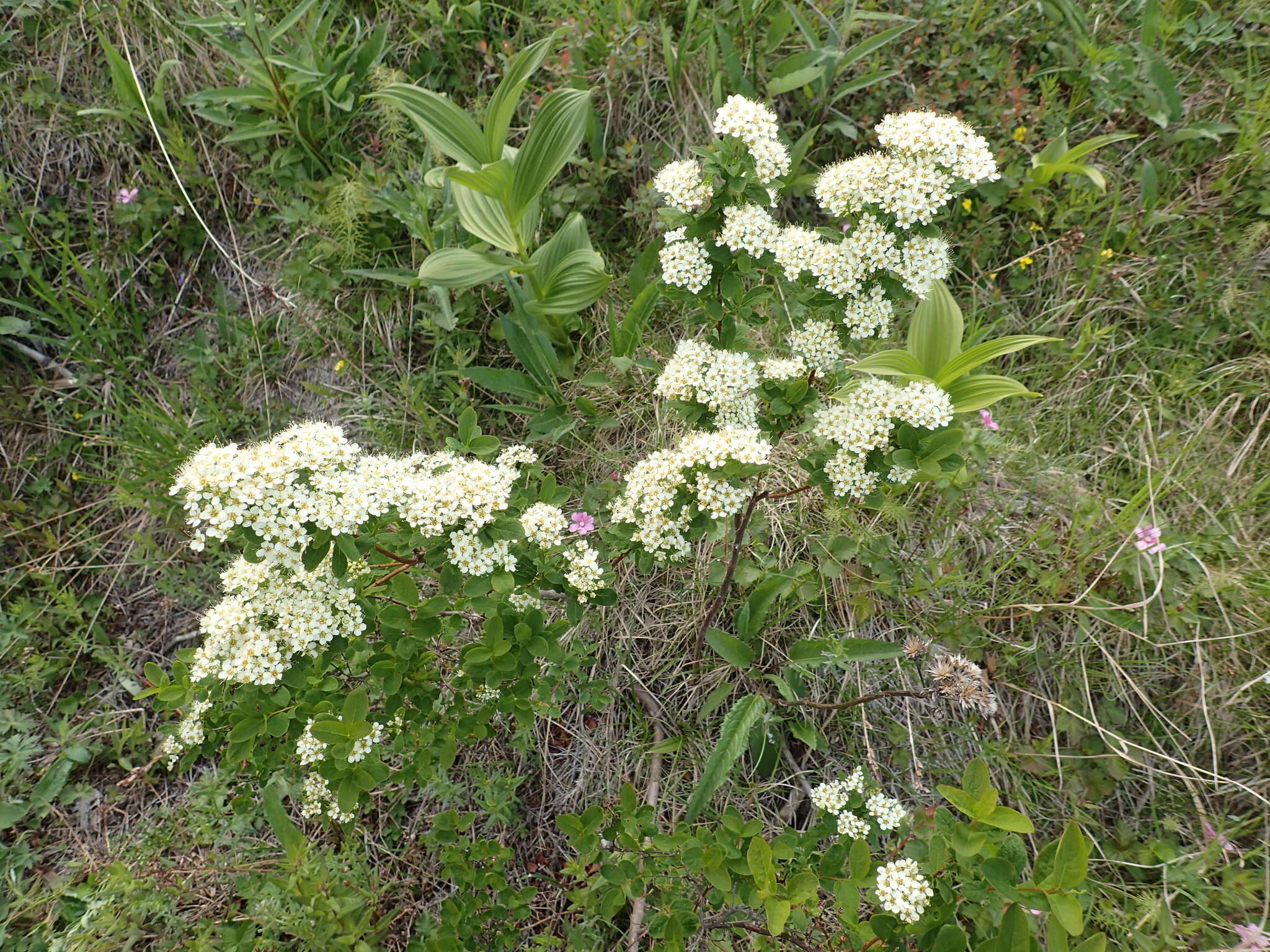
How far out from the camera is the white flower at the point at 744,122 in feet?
6.64

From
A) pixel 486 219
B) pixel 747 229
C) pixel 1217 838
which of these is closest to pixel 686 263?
pixel 747 229

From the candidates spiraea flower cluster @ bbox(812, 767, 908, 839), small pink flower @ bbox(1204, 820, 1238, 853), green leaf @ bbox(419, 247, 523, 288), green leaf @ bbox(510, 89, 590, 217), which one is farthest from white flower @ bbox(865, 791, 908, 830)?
green leaf @ bbox(510, 89, 590, 217)

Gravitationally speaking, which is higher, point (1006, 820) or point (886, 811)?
point (1006, 820)

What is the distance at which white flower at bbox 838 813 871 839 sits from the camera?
2.08 m

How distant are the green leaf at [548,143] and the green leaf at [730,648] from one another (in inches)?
70.9

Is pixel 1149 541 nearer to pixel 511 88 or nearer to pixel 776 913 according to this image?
pixel 776 913

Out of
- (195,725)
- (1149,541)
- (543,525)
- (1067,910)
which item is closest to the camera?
(1067,910)

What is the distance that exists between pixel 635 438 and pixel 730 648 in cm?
114

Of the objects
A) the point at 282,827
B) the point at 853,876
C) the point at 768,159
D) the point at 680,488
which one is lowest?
the point at 282,827

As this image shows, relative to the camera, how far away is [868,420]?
6.77ft

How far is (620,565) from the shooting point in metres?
2.85

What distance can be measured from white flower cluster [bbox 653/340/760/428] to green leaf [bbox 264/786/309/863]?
5.22ft

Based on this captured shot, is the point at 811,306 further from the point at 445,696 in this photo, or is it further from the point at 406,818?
the point at 406,818

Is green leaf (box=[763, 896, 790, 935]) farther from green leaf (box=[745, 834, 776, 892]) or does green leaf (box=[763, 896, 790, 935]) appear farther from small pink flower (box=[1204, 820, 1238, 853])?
small pink flower (box=[1204, 820, 1238, 853])
